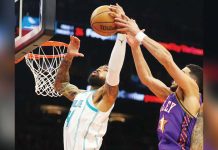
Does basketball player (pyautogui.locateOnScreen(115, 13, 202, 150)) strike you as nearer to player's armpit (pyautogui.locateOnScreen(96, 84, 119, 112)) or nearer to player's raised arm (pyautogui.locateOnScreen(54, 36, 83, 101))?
player's armpit (pyautogui.locateOnScreen(96, 84, 119, 112))

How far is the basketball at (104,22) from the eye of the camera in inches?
119

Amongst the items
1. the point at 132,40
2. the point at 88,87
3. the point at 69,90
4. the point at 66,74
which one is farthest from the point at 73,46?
the point at 88,87

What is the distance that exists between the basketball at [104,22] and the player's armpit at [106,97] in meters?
0.46

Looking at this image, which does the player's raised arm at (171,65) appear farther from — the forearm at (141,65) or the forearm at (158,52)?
the forearm at (141,65)

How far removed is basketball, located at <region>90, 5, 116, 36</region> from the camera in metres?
3.03

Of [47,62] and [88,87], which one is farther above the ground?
[47,62]

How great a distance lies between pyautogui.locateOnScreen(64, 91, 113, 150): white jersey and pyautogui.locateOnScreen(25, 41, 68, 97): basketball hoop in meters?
1.64

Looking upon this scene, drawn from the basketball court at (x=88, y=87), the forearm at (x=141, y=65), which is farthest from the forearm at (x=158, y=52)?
the basketball court at (x=88, y=87)

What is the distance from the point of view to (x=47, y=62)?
17.9ft

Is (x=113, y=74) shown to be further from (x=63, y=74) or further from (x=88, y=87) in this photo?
(x=88, y=87)

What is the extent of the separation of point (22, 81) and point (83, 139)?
16.9ft

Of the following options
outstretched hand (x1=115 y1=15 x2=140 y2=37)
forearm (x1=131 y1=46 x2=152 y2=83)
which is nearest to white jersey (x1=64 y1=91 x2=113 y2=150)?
forearm (x1=131 y1=46 x2=152 y2=83)

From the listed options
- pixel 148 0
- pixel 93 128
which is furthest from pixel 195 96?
pixel 148 0

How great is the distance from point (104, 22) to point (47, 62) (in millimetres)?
2520
